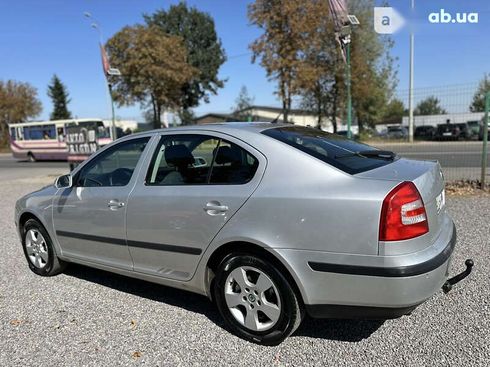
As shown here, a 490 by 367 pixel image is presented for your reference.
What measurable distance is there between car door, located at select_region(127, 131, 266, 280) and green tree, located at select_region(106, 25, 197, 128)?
2820 centimetres

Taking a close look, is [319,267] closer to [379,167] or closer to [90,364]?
[379,167]

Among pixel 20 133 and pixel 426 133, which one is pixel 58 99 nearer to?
pixel 20 133

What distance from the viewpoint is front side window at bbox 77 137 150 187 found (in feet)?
12.7

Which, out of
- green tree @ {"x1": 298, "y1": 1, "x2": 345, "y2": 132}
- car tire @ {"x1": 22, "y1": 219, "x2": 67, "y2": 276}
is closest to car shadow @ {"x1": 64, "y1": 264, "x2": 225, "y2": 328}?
car tire @ {"x1": 22, "y1": 219, "x2": 67, "y2": 276}

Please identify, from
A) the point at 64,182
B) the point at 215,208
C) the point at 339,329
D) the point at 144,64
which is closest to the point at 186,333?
the point at 215,208

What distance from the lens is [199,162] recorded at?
11.5ft

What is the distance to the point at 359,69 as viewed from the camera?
28.7m

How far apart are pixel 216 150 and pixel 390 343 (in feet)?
6.21

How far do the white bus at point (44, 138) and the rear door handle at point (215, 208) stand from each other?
23.5 m

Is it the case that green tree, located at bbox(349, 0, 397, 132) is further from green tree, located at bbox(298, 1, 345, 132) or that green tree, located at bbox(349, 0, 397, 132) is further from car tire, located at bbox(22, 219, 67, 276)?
car tire, located at bbox(22, 219, 67, 276)

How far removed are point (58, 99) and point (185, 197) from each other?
245 feet

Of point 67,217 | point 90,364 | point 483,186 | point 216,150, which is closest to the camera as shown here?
point 90,364

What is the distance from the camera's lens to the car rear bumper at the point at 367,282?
259 cm

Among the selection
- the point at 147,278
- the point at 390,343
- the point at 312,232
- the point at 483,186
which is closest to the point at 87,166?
the point at 147,278
